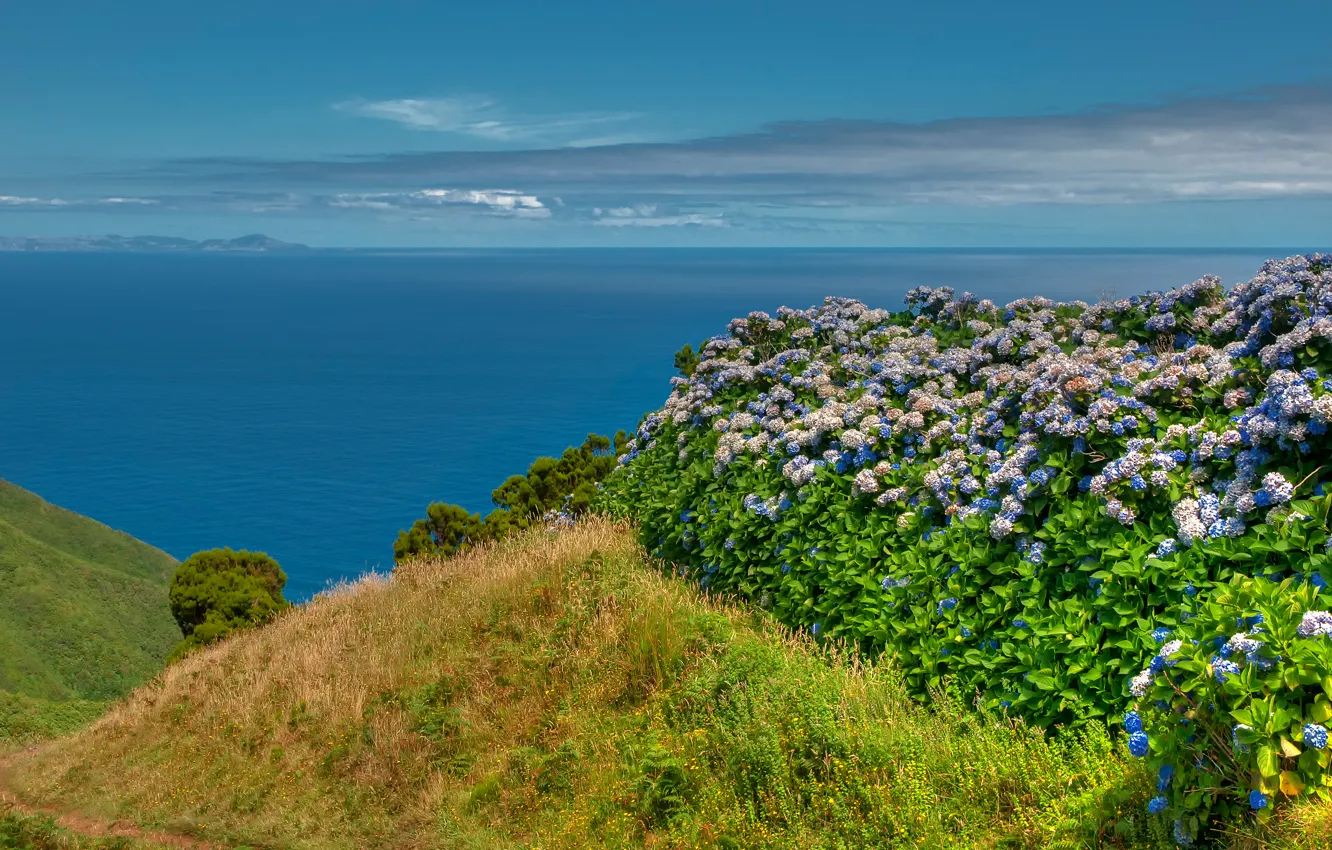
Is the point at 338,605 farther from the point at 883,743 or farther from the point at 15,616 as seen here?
the point at 15,616

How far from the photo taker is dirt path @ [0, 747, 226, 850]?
8.98 metres

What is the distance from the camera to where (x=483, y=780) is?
7.96 metres

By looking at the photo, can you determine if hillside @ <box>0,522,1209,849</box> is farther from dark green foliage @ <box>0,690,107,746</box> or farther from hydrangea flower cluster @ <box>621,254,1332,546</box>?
dark green foliage @ <box>0,690,107,746</box>

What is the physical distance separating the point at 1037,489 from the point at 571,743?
13.0 ft

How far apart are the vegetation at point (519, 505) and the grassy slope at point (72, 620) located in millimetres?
23753

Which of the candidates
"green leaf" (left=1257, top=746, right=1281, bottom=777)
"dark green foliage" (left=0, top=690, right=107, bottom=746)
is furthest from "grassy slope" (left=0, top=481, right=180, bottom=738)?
"green leaf" (left=1257, top=746, right=1281, bottom=777)

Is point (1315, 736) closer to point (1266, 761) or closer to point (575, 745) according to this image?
point (1266, 761)

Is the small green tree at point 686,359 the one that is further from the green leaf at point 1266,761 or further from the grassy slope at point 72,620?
the grassy slope at point 72,620

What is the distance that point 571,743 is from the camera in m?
7.73

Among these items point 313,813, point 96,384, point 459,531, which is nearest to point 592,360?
point 96,384

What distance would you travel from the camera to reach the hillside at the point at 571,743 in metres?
5.82

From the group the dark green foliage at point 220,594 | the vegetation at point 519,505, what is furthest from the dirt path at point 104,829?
the dark green foliage at point 220,594

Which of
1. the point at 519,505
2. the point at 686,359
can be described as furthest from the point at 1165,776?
the point at 519,505

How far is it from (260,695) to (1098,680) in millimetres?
9098
